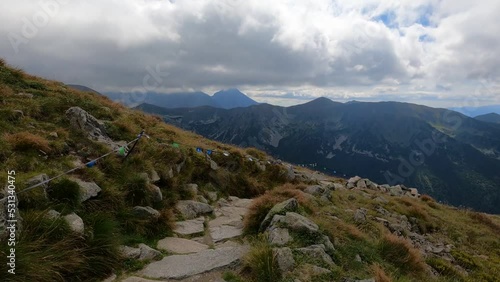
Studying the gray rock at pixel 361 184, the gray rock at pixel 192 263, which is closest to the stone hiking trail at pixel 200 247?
the gray rock at pixel 192 263

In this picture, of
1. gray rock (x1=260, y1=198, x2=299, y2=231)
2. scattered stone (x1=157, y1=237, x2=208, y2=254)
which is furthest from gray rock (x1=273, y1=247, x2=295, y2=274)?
scattered stone (x1=157, y1=237, x2=208, y2=254)

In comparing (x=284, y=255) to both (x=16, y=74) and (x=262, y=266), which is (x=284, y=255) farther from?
(x=16, y=74)

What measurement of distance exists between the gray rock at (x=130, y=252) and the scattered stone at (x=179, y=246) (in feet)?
2.98

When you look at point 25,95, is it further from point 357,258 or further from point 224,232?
point 357,258

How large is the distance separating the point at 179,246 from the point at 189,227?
1.60 m

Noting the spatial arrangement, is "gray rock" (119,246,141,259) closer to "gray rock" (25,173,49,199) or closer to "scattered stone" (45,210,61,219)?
"scattered stone" (45,210,61,219)

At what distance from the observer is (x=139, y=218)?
8992 millimetres

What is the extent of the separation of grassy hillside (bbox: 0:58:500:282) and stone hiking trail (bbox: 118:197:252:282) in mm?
361

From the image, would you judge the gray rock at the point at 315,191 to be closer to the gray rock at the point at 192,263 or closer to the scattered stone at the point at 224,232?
the scattered stone at the point at 224,232

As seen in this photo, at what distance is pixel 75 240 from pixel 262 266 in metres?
3.89

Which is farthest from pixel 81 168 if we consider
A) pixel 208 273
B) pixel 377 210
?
pixel 377 210

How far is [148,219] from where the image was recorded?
9125 mm

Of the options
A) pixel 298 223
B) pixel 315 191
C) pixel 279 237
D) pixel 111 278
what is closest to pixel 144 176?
pixel 111 278

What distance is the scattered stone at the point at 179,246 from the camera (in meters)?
8.39
